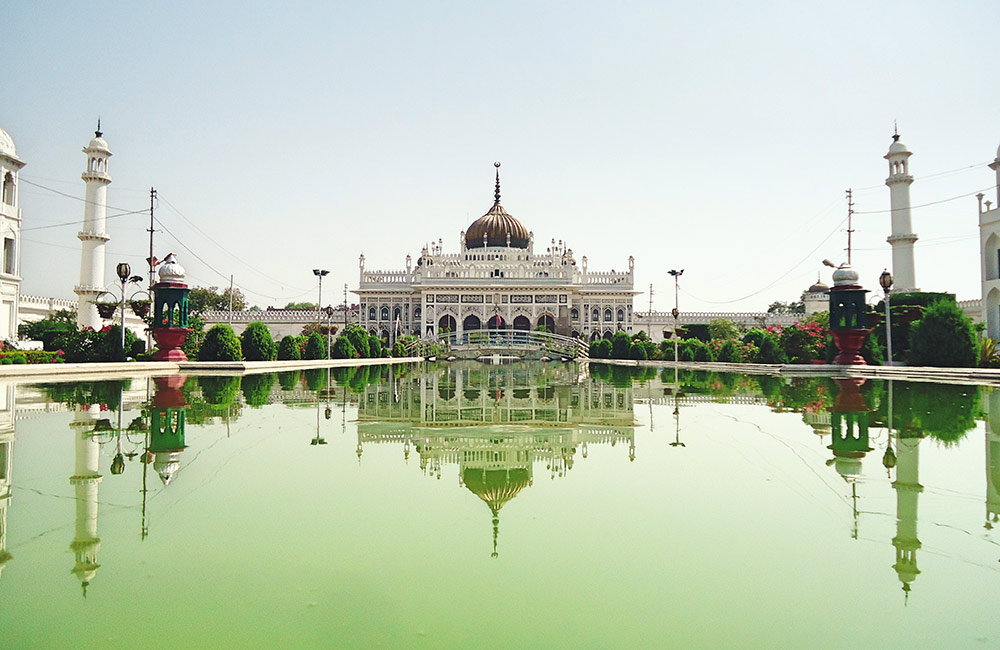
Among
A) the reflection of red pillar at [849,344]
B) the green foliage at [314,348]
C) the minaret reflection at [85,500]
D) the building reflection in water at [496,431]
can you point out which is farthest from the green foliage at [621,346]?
the minaret reflection at [85,500]

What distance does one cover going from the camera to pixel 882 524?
3414 mm

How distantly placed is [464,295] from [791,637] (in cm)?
5253

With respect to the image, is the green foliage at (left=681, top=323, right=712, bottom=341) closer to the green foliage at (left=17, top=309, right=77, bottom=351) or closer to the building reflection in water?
the green foliage at (left=17, top=309, right=77, bottom=351)

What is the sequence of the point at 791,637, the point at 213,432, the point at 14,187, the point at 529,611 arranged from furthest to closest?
the point at 14,187
the point at 213,432
the point at 529,611
the point at 791,637

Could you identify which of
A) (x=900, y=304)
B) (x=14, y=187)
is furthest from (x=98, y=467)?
(x=14, y=187)

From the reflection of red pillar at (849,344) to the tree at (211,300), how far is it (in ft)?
172

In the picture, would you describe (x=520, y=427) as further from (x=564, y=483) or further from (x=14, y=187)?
(x=14, y=187)

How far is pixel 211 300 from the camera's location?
206 ft

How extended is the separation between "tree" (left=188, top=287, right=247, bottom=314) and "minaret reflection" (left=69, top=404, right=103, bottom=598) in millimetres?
57999

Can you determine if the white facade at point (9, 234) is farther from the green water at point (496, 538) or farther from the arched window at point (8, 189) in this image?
the green water at point (496, 538)

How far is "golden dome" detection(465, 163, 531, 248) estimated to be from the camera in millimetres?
59031

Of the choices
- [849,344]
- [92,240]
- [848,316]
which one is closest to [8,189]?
[92,240]

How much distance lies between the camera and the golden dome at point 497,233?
59.0 meters

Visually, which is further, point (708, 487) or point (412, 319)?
point (412, 319)
